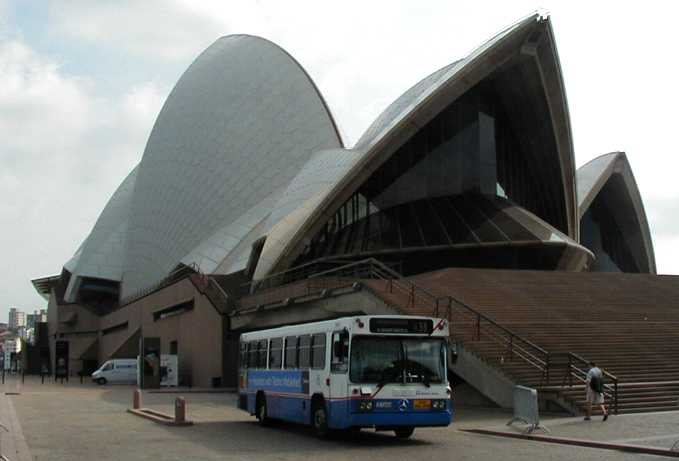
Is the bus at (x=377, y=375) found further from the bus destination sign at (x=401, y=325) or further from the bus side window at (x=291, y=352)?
the bus side window at (x=291, y=352)

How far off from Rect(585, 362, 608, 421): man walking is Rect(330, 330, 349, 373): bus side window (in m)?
4.77

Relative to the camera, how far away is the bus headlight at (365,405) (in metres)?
13.5

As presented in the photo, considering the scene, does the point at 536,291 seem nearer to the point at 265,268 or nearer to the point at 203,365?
the point at 265,268

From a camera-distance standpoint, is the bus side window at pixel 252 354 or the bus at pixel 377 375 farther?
the bus side window at pixel 252 354

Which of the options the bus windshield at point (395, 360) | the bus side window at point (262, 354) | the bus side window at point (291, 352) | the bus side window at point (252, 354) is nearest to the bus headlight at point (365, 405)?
the bus windshield at point (395, 360)

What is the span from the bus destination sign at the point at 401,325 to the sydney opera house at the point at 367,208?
4.17 m

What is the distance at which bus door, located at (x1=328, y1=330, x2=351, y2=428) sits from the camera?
13.6m

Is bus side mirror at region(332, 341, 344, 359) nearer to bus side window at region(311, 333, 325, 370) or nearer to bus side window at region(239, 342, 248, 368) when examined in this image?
bus side window at region(311, 333, 325, 370)

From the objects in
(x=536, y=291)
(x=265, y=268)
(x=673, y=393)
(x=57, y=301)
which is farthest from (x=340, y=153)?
(x=57, y=301)

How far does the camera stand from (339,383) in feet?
45.5

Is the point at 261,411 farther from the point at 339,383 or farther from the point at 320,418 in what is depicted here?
the point at 339,383

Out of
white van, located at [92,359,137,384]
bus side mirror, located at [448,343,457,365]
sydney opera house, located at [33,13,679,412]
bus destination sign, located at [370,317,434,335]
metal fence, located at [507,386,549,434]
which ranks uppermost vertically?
sydney opera house, located at [33,13,679,412]

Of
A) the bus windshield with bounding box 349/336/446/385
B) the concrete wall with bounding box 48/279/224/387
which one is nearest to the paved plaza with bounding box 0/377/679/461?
the bus windshield with bounding box 349/336/446/385

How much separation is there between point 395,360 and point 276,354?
417cm
